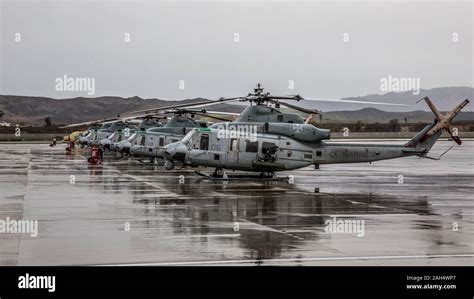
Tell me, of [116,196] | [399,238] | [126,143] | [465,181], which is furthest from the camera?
[126,143]

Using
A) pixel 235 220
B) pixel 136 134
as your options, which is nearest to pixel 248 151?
pixel 235 220

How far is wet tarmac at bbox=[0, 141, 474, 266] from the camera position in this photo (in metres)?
13.2

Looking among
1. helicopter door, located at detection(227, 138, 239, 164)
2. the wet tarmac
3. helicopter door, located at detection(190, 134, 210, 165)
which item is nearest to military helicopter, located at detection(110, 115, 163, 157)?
the wet tarmac

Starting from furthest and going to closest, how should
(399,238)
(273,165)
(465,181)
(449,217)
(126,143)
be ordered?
(126,143) < (465,181) < (273,165) < (449,217) < (399,238)

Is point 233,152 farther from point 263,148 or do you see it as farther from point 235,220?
point 235,220

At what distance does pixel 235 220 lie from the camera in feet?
59.7

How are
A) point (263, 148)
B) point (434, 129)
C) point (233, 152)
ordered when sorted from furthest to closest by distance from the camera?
point (434, 129) < point (233, 152) < point (263, 148)

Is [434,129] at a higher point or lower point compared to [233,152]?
higher

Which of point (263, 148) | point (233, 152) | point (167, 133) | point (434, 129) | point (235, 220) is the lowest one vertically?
point (235, 220)

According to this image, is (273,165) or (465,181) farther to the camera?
(465,181)
